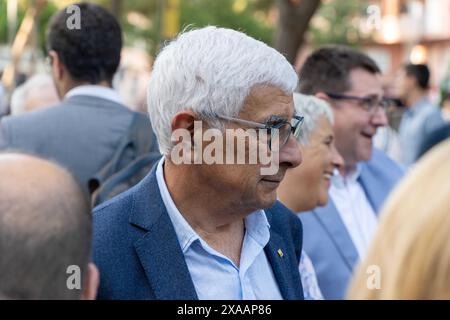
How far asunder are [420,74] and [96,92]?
25.5ft

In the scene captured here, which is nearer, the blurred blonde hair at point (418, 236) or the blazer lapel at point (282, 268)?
the blurred blonde hair at point (418, 236)

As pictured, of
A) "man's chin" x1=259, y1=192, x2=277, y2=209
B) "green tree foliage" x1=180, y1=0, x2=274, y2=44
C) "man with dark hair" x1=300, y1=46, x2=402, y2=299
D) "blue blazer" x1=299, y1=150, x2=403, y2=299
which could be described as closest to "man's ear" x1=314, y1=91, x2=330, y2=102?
"man with dark hair" x1=300, y1=46, x2=402, y2=299

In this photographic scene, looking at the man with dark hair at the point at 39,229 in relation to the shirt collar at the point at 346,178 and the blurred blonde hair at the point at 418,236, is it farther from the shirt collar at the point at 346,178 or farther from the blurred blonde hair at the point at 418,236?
the shirt collar at the point at 346,178

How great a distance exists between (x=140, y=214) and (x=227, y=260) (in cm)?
31

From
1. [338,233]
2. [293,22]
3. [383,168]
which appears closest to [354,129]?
[383,168]

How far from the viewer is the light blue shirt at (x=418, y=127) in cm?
1059

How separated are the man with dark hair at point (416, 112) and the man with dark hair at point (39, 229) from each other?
8800mm

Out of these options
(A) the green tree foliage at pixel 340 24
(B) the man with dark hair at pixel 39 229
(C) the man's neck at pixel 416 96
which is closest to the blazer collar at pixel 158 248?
(B) the man with dark hair at pixel 39 229

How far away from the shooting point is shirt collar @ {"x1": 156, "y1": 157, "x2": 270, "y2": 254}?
9.71 feet

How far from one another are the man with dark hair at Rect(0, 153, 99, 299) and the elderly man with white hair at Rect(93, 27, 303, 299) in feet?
2.98

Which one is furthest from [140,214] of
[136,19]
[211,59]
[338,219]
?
[136,19]

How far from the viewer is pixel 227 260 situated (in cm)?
300

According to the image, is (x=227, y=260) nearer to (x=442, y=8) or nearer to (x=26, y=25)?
(x=26, y=25)

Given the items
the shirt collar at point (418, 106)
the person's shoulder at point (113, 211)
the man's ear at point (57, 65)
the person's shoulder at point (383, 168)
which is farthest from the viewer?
the shirt collar at point (418, 106)
